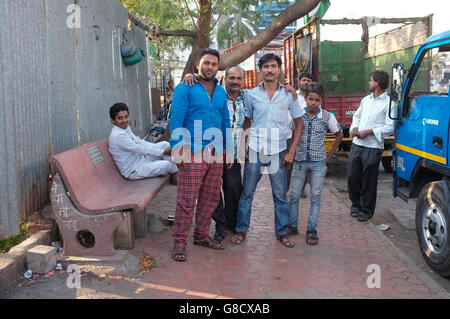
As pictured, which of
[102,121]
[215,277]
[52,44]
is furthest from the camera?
[102,121]

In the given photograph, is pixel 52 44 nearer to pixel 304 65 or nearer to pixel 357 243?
pixel 357 243

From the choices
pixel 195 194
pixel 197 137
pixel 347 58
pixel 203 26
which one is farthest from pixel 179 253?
pixel 347 58

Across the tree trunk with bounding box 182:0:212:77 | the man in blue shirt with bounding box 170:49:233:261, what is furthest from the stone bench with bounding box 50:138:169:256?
the tree trunk with bounding box 182:0:212:77

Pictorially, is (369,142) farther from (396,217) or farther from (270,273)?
(270,273)

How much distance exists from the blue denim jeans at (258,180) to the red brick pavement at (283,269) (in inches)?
9.0

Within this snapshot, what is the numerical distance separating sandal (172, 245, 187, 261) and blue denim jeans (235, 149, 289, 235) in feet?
2.54

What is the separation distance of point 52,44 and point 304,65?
6103 mm

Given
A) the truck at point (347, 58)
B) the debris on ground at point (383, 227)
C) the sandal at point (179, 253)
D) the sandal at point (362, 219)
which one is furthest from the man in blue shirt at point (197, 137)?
the truck at point (347, 58)

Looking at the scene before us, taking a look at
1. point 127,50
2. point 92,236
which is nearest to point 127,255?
point 92,236

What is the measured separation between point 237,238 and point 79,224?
1.62 meters

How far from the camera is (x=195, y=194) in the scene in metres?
4.20

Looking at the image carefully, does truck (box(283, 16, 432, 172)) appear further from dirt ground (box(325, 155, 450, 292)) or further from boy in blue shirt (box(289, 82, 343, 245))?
boy in blue shirt (box(289, 82, 343, 245))

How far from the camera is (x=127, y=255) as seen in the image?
3.98m

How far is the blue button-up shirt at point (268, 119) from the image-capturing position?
4.48 meters
